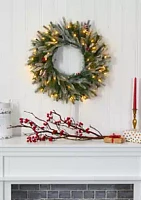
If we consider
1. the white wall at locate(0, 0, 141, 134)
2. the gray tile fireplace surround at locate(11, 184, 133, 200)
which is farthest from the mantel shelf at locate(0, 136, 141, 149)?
the gray tile fireplace surround at locate(11, 184, 133, 200)

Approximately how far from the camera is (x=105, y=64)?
215 centimetres

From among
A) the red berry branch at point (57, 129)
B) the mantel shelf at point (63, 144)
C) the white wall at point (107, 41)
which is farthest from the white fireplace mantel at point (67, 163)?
the white wall at point (107, 41)

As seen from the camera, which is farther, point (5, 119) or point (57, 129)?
point (57, 129)

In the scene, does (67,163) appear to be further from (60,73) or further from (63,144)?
(60,73)

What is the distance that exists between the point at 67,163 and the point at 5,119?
1.49 ft

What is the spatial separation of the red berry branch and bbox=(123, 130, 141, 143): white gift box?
14cm

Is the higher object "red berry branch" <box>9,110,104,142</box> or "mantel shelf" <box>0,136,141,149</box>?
"red berry branch" <box>9,110,104,142</box>

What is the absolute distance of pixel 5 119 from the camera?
6.63ft

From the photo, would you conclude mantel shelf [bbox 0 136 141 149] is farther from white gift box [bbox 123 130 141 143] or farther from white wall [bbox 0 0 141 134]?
white wall [bbox 0 0 141 134]

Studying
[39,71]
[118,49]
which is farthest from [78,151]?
[118,49]

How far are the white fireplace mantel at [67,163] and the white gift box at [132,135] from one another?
73 mm

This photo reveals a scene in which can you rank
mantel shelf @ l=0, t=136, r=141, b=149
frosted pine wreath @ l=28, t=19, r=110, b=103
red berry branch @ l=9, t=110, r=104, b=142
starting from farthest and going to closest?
frosted pine wreath @ l=28, t=19, r=110, b=103
red berry branch @ l=9, t=110, r=104, b=142
mantel shelf @ l=0, t=136, r=141, b=149

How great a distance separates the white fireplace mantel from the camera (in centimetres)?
188

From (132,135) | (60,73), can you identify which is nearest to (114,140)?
(132,135)
